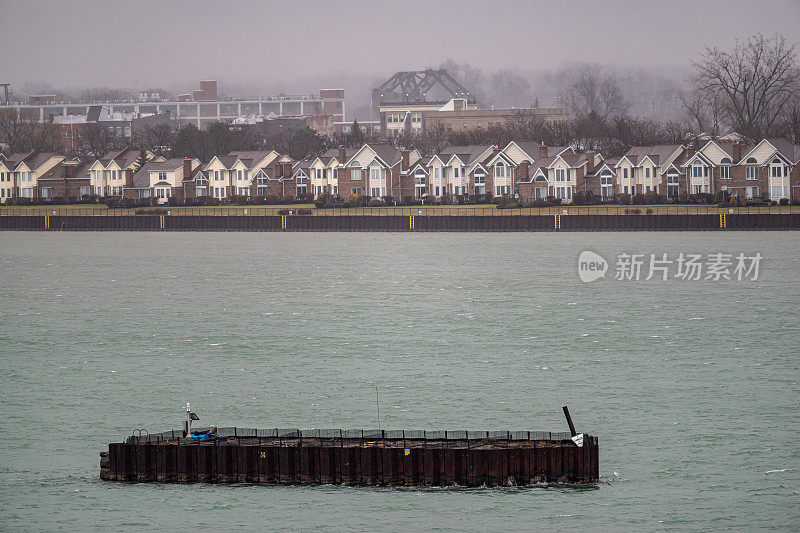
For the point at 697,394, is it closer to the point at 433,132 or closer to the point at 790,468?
the point at 790,468

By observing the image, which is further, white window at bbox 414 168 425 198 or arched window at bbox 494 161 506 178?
white window at bbox 414 168 425 198

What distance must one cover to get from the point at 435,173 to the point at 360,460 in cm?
10634

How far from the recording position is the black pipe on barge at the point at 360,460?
30484 mm

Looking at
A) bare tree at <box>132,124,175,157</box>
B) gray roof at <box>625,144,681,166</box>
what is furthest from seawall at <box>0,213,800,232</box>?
bare tree at <box>132,124,175,157</box>

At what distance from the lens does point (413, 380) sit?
42875mm

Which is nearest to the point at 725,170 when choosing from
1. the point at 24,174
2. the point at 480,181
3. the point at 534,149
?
the point at 534,149

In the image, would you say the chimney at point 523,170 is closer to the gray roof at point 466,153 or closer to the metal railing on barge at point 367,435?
the gray roof at point 466,153

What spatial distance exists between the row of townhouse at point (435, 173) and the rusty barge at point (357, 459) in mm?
95249

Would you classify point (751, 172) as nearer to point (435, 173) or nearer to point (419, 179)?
point (435, 173)

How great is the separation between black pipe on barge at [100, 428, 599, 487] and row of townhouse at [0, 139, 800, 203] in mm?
95252

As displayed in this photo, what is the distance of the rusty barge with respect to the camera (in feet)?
100

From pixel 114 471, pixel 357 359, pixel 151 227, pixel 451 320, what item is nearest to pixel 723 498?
pixel 114 471

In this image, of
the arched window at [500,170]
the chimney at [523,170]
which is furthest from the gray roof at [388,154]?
the chimney at [523,170]

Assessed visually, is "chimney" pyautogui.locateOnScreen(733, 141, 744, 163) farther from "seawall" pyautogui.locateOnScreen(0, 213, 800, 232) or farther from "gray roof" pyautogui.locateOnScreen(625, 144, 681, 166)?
"seawall" pyautogui.locateOnScreen(0, 213, 800, 232)
